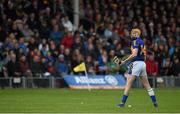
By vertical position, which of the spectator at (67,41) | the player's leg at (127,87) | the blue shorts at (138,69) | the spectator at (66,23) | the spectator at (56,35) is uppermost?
the spectator at (66,23)

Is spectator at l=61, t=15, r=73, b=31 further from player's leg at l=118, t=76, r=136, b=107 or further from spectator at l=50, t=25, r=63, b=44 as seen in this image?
player's leg at l=118, t=76, r=136, b=107

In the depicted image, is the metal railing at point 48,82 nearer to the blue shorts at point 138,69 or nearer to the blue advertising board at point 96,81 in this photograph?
the blue advertising board at point 96,81

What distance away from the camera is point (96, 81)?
3108cm

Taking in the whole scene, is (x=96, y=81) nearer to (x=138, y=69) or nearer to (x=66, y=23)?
(x=66, y=23)

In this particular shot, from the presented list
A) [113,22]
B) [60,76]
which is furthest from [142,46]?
[113,22]

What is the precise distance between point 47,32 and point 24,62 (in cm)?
281

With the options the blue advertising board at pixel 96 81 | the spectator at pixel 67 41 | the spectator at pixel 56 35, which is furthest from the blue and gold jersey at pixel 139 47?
the spectator at pixel 56 35

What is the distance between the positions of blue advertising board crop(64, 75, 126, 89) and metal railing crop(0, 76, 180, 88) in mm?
451

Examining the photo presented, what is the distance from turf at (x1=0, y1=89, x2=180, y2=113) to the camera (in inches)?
744

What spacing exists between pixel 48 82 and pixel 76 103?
936 centimetres

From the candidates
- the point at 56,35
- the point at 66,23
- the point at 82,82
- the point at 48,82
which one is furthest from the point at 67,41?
the point at 48,82

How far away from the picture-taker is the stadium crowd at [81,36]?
31047 millimetres

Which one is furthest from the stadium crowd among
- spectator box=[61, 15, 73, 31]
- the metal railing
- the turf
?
the turf

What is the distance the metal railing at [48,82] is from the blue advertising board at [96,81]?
1.48 feet
